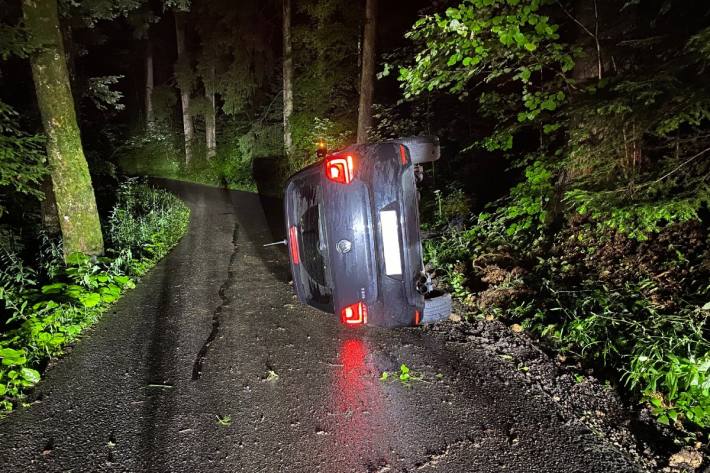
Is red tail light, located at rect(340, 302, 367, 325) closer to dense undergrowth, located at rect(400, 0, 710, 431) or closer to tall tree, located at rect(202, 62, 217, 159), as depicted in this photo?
dense undergrowth, located at rect(400, 0, 710, 431)

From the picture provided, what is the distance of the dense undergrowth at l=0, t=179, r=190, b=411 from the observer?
384 centimetres

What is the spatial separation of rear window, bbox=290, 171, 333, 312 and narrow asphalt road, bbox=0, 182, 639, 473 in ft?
2.01

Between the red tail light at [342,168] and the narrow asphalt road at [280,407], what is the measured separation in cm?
175

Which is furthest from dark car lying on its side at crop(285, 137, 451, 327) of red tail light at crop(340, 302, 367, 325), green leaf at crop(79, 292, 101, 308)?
green leaf at crop(79, 292, 101, 308)

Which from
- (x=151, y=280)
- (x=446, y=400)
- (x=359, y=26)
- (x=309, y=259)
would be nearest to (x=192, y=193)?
(x=359, y=26)

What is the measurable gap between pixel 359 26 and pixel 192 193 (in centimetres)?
978

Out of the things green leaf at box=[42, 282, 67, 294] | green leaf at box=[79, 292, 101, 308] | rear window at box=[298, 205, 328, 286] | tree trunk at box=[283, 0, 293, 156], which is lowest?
green leaf at box=[79, 292, 101, 308]

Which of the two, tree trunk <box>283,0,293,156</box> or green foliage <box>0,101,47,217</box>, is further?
tree trunk <box>283,0,293,156</box>

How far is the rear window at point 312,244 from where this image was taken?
389 centimetres

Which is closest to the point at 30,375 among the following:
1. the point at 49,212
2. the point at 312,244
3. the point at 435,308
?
the point at 312,244

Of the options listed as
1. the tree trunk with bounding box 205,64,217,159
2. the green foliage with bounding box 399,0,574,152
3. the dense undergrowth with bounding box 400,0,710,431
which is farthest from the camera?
the tree trunk with bounding box 205,64,217,159

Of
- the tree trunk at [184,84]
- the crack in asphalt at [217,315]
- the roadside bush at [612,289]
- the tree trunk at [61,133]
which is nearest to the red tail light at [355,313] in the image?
the crack in asphalt at [217,315]

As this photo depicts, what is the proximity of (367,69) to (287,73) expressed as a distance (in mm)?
Result: 6708

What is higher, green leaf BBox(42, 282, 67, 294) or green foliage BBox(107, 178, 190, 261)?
green foliage BBox(107, 178, 190, 261)
